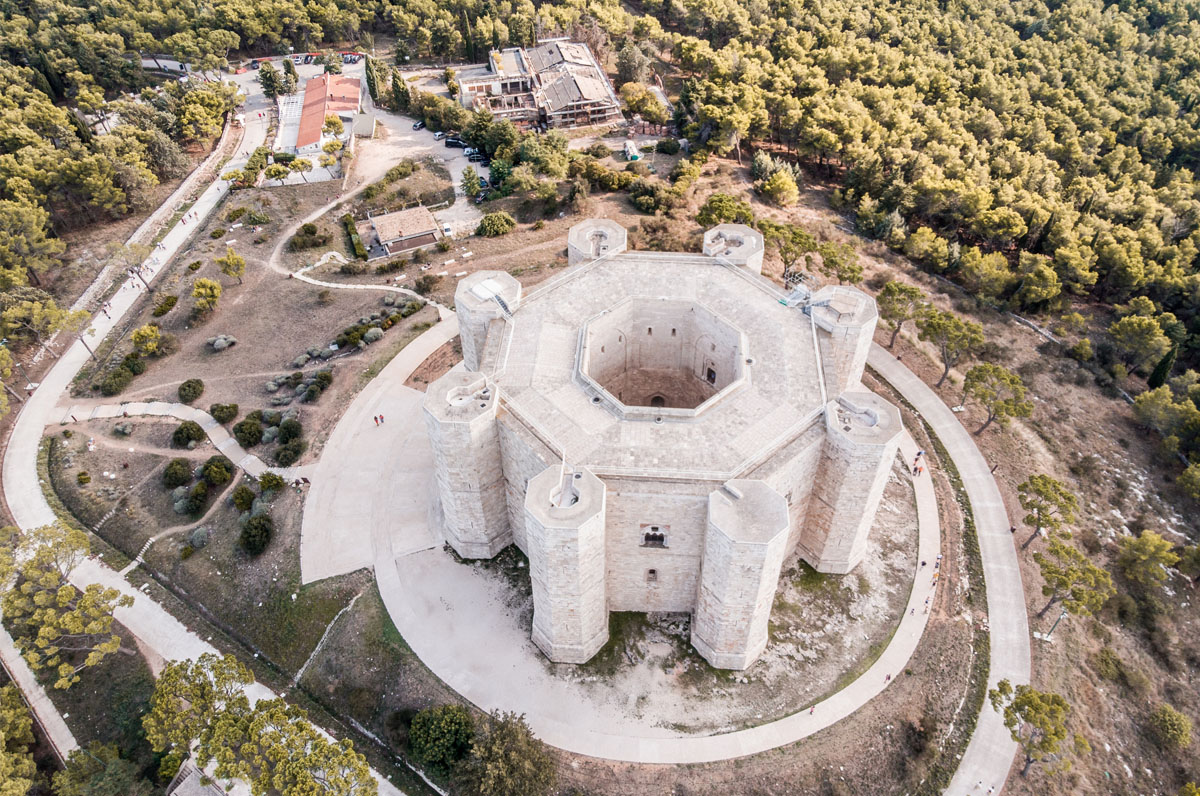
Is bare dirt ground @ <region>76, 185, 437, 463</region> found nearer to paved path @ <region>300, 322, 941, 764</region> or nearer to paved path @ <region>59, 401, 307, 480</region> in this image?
paved path @ <region>59, 401, 307, 480</region>

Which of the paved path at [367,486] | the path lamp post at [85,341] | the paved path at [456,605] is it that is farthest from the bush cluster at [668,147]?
the path lamp post at [85,341]

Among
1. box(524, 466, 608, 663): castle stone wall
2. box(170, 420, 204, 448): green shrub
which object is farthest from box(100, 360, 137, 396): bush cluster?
box(524, 466, 608, 663): castle stone wall

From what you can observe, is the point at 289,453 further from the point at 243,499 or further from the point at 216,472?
the point at 216,472

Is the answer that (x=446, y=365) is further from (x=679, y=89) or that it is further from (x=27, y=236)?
(x=679, y=89)

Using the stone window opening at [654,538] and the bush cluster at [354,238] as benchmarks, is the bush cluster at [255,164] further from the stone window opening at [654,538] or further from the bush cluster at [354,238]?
the stone window opening at [654,538]

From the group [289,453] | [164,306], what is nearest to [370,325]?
[289,453]

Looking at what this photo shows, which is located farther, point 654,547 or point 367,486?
point 367,486

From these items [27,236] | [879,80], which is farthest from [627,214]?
[27,236]
